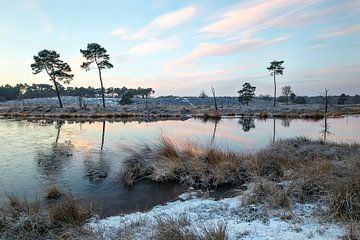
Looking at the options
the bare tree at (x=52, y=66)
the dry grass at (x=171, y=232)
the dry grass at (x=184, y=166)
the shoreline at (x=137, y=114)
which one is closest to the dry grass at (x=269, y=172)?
the dry grass at (x=184, y=166)

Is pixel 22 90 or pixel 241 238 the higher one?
pixel 22 90

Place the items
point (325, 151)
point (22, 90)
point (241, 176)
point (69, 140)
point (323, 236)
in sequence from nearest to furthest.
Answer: point (323, 236) → point (241, 176) → point (325, 151) → point (69, 140) → point (22, 90)

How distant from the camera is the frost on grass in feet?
15.4

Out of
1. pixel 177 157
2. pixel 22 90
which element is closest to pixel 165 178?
pixel 177 157

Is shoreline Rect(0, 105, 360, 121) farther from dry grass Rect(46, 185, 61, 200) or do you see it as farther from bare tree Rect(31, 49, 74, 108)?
dry grass Rect(46, 185, 61, 200)

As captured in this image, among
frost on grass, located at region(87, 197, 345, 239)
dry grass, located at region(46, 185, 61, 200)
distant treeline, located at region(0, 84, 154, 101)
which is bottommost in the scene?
dry grass, located at region(46, 185, 61, 200)

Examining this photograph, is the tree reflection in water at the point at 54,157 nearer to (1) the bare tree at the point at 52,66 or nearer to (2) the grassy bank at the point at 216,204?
(2) the grassy bank at the point at 216,204

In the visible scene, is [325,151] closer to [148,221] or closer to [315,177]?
[315,177]

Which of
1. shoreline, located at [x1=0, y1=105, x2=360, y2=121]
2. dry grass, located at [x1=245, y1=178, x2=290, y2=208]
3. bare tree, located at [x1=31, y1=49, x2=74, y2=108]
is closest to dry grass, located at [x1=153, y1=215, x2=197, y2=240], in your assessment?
dry grass, located at [x1=245, y1=178, x2=290, y2=208]

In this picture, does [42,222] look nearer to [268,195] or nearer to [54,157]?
[268,195]

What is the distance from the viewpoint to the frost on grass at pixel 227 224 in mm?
4684

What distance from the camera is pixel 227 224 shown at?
5367 millimetres

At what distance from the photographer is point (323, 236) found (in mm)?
4664

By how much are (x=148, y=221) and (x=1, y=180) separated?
6.14 m
